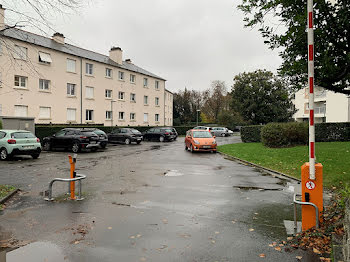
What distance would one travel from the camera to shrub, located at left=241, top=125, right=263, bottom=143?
79.4 feet

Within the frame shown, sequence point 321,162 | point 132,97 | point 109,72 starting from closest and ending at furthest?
point 321,162, point 109,72, point 132,97

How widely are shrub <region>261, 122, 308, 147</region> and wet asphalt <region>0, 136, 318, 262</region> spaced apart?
993cm

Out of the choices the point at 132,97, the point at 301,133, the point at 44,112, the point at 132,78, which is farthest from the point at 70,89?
the point at 301,133

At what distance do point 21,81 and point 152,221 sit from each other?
26.9m

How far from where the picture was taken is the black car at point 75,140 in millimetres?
18344

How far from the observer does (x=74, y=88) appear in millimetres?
32188

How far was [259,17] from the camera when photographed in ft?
38.8

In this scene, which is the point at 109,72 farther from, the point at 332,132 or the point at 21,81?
the point at 332,132

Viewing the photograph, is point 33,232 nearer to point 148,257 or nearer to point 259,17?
point 148,257

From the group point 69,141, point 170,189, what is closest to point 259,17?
point 170,189

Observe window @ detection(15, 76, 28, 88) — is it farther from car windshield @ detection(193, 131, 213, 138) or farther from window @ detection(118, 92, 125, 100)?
car windshield @ detection(193, 131, 213, 138)

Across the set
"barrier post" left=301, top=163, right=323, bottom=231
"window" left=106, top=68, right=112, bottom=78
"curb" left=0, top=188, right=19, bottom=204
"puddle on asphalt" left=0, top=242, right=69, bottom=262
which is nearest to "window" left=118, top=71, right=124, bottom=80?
"window" left=106, top=68, right=112, bottom=78

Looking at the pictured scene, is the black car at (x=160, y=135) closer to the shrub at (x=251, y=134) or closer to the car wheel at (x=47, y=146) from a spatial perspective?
the shrub at (x=251, y=134)

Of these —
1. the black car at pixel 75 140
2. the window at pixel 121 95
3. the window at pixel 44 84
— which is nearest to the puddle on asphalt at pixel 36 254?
the black car at pixel 75 140
